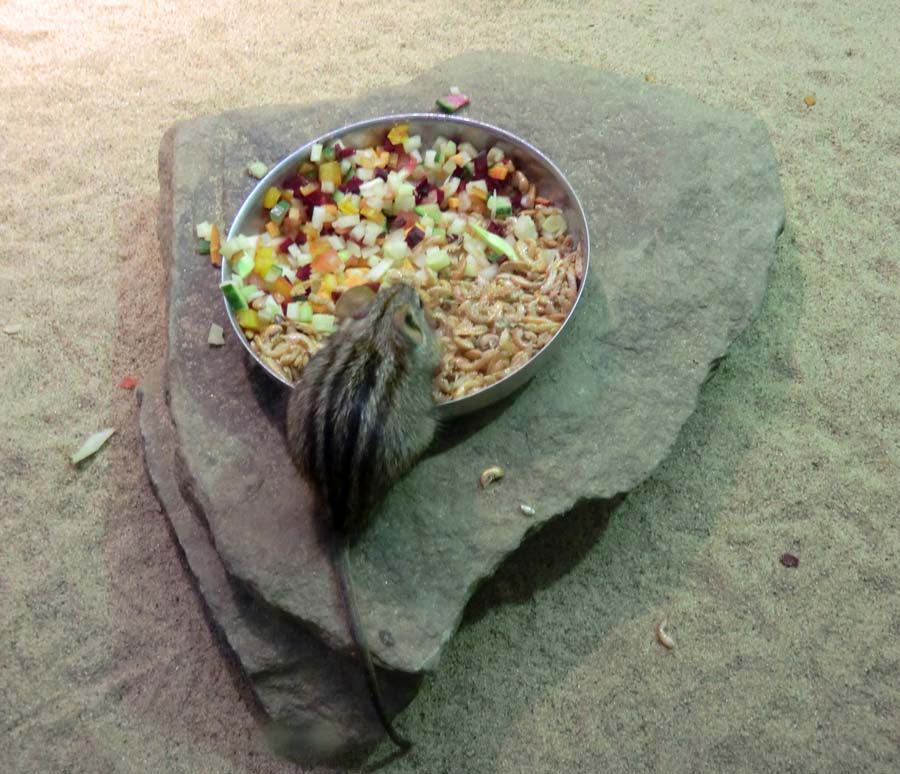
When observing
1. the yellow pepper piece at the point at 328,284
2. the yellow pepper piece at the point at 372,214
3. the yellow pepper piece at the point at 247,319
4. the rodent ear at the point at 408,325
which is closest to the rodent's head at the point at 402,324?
the rodent ear at the point at 408,325

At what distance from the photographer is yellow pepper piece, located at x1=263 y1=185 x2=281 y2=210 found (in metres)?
3.40

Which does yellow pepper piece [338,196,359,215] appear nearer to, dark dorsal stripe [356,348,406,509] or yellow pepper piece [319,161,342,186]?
yellow pepper piece [319,161,342,186]

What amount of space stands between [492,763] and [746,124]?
2837mm

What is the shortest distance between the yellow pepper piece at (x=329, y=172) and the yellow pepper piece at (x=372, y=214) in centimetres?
19

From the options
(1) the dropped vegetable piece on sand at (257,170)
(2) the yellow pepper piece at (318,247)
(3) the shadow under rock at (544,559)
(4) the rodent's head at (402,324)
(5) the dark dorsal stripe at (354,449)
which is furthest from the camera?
(1) the dropped vegetable piece on sand at (257,170)

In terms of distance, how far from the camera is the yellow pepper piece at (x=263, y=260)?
10.7 feet

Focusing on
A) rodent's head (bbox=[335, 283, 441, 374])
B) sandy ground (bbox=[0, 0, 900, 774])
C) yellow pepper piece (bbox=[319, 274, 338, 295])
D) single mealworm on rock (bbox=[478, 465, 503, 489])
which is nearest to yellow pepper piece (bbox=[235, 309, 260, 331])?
yellow pepper piece (bbox=[319, 274, 338, 295])

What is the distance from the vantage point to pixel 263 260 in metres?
3.27

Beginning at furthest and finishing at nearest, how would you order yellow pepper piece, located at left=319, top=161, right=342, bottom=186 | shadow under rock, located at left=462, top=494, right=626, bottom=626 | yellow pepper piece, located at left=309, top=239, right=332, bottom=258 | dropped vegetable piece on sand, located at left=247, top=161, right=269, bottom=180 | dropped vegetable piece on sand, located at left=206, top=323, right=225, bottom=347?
dropped vegetable piece on sand, located at left=247, top=161, right=269, bottom=180
yellow pepper piece, located at left=319, top=161, right=342, bottom=186
yellow pepper piece, located at left=309, top=239, right=332, bottom=258
dropped vegetable piece on sand, located at left=206, top=323, right=225, bottom=347
shadow under rock, located at left=462, top=494, right=626, bottom=626

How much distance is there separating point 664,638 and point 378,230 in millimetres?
1846

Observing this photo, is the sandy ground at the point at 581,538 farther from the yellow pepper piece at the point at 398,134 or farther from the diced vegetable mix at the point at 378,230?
the yellow pepper piece at the point at 398,134

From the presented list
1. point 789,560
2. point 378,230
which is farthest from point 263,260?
point 789,560

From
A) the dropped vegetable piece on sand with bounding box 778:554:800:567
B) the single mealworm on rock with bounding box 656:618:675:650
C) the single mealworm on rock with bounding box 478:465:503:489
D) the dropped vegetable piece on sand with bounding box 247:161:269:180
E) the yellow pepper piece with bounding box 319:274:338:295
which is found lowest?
the single mealworm on rock with bounding box 656:618:675:650

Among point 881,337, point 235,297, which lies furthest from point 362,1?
point 881,337
